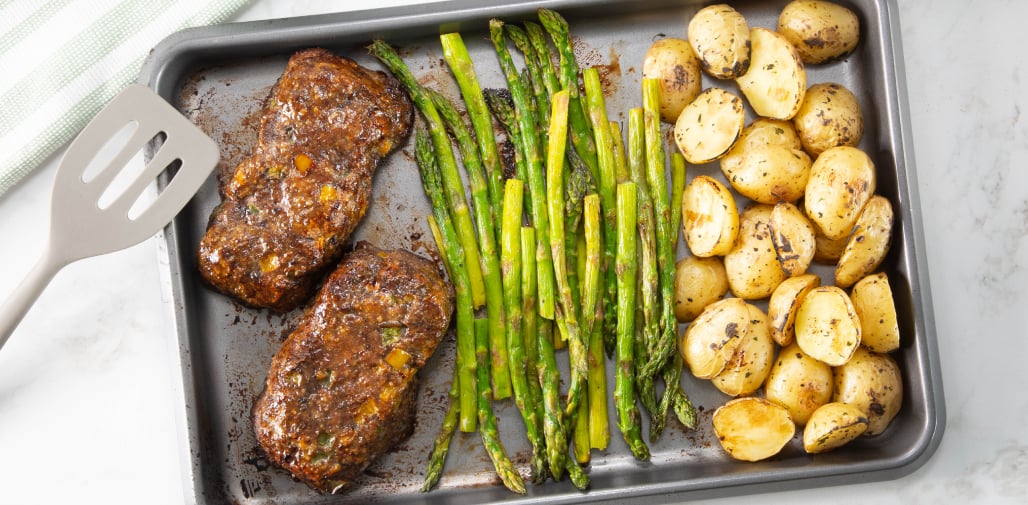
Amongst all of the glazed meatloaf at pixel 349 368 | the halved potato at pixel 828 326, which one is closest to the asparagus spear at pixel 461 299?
the glazed meatloaf at pixel 349 368

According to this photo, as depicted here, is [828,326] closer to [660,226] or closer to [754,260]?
[754,260]

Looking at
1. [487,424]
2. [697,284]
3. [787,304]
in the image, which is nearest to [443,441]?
[487,424]

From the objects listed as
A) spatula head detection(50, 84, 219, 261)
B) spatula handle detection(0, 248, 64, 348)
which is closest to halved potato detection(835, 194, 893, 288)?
spatula head detection(50, 84, 219, 261)

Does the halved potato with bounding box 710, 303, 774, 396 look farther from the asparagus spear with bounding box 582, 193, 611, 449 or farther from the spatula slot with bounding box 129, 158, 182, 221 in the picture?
the spatula slot with bounding box 129, 158, 182, 221

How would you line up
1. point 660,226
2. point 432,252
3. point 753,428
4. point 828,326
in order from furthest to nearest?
point 432,252 → point 660,226 → point 753,428 → point 828,326

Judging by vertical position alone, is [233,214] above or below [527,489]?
above

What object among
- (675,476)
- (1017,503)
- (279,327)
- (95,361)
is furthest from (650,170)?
(95,361)

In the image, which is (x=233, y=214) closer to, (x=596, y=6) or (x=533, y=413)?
(x=533, y=413)
